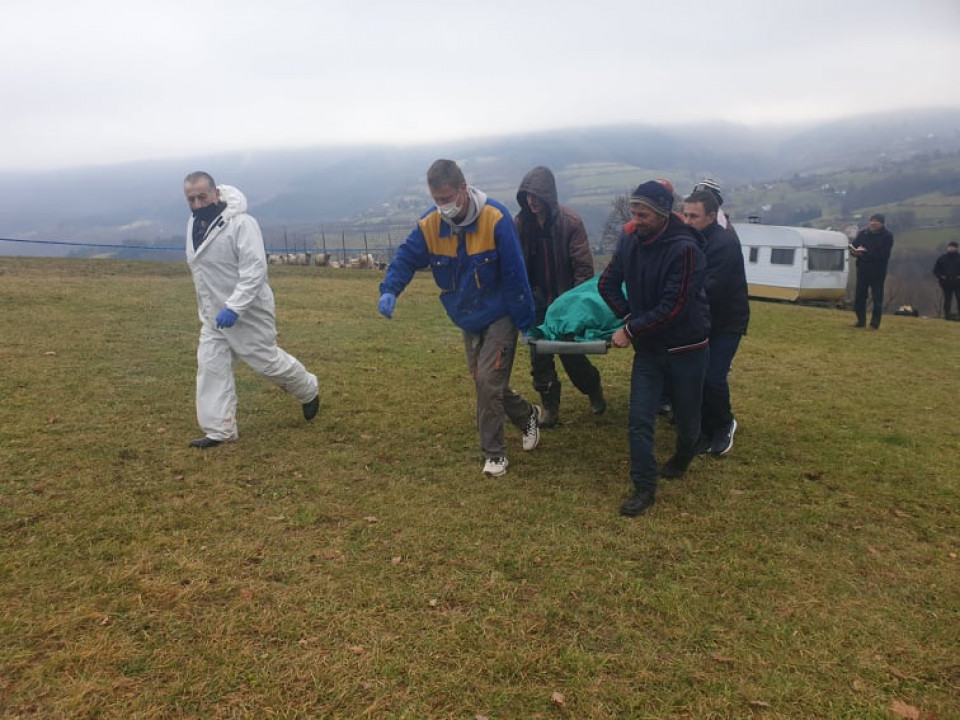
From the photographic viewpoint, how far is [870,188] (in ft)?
399

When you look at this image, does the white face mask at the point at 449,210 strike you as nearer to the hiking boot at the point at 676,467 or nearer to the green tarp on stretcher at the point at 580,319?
the green tarp on stretcher at the point at 580,319

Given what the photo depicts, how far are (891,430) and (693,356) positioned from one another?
11.6 feet

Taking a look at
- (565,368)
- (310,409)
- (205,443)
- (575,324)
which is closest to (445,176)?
(575,324)

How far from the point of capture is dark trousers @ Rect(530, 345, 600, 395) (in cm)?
636

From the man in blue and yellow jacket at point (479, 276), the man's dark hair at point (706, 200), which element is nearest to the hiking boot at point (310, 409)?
the man in blue and yellow jacket at point (479, 276)

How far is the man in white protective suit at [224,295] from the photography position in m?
5.59

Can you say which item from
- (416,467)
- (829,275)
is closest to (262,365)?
(416,467)

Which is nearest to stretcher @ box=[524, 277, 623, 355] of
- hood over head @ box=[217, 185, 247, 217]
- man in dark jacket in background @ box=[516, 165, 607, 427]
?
man in dark jacket in background @ box=[516, 165, 607, 427]

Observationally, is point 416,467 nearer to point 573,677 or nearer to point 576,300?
point 576,300

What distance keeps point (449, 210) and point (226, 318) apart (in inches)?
85.6

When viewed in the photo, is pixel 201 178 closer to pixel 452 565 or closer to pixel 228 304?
pixel 228 304

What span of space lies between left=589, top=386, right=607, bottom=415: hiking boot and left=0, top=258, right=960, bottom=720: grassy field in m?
0.16

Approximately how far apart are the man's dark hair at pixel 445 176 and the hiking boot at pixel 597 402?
9.88 ft

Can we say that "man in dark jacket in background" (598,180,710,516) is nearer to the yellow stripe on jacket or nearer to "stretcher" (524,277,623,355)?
"stretcher" (524,277,623,355)
